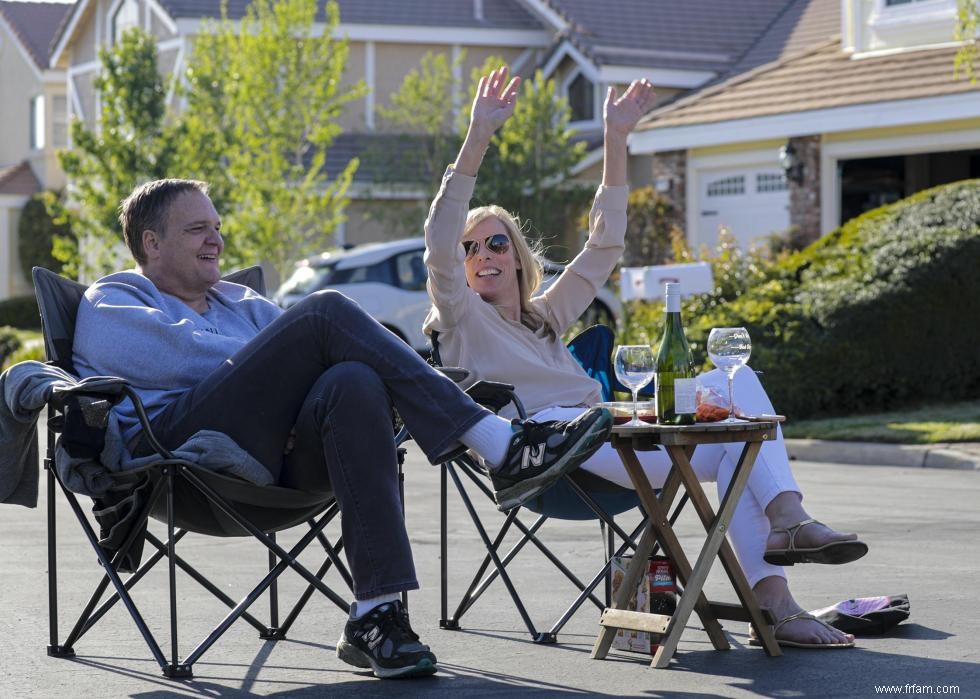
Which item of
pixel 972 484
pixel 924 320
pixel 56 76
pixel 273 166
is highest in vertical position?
pixel 56 76

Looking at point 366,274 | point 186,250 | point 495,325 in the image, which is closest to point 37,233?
point 366,274

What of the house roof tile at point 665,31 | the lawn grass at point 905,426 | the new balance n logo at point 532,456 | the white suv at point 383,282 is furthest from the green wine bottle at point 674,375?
the house roof tile at point 665,31

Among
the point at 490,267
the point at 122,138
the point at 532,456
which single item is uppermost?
the point at 122,138

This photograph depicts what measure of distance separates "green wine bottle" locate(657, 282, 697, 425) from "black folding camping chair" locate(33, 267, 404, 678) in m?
0.83

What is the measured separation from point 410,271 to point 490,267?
1588 cm

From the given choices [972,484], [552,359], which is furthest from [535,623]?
[972,484]

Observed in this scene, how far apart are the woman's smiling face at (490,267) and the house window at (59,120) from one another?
131ft

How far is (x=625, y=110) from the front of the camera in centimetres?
621

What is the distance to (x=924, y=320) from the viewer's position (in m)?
14.0

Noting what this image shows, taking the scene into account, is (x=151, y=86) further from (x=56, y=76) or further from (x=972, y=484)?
(x=56, y=76)

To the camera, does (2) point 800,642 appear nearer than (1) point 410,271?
Yes

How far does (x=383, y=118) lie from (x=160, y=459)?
29064mm

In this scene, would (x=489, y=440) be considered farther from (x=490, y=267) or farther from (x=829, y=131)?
(x=829, y=131)

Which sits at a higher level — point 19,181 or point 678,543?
point 19,181
